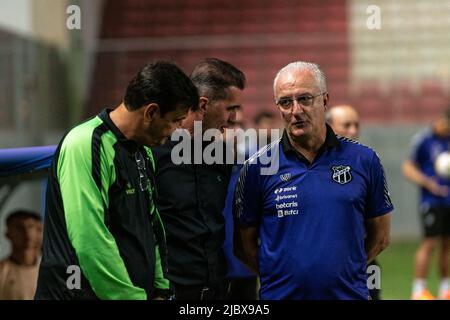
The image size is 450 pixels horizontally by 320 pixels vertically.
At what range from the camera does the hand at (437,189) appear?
10.2m

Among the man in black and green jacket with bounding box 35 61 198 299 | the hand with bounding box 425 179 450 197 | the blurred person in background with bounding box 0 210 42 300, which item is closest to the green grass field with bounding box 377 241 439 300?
the hand with bounding box 425 179 450 197

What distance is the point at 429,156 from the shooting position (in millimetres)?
10398

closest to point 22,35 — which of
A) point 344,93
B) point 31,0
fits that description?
point 31,0

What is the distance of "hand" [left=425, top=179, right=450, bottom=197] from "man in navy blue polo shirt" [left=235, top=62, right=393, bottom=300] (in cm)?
639

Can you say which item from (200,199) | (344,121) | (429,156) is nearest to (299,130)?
(200,199)

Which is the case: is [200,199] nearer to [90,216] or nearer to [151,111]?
[151,111]

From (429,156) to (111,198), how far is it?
25.1ft

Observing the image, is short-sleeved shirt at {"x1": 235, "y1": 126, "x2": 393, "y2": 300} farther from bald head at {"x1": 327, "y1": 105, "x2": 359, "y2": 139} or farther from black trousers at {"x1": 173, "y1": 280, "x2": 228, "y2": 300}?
bald head at {"x1": 327, "y1": 105, "x2": 359, "y2": 139}

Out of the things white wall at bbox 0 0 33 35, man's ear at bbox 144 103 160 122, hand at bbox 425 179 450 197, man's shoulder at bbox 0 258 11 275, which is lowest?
man's shoulder at bbox 0 258 11 275

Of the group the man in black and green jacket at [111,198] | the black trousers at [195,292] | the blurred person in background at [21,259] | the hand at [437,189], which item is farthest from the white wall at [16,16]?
the man in black and green jacket at [111,198]

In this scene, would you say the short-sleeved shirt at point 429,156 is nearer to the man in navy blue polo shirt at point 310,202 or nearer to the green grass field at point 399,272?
the green grass field at point 399,272

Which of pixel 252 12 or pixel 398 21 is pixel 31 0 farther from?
pixel 398 21

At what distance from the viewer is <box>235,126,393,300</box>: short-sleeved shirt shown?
3.69m

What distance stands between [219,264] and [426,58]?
412 inches
